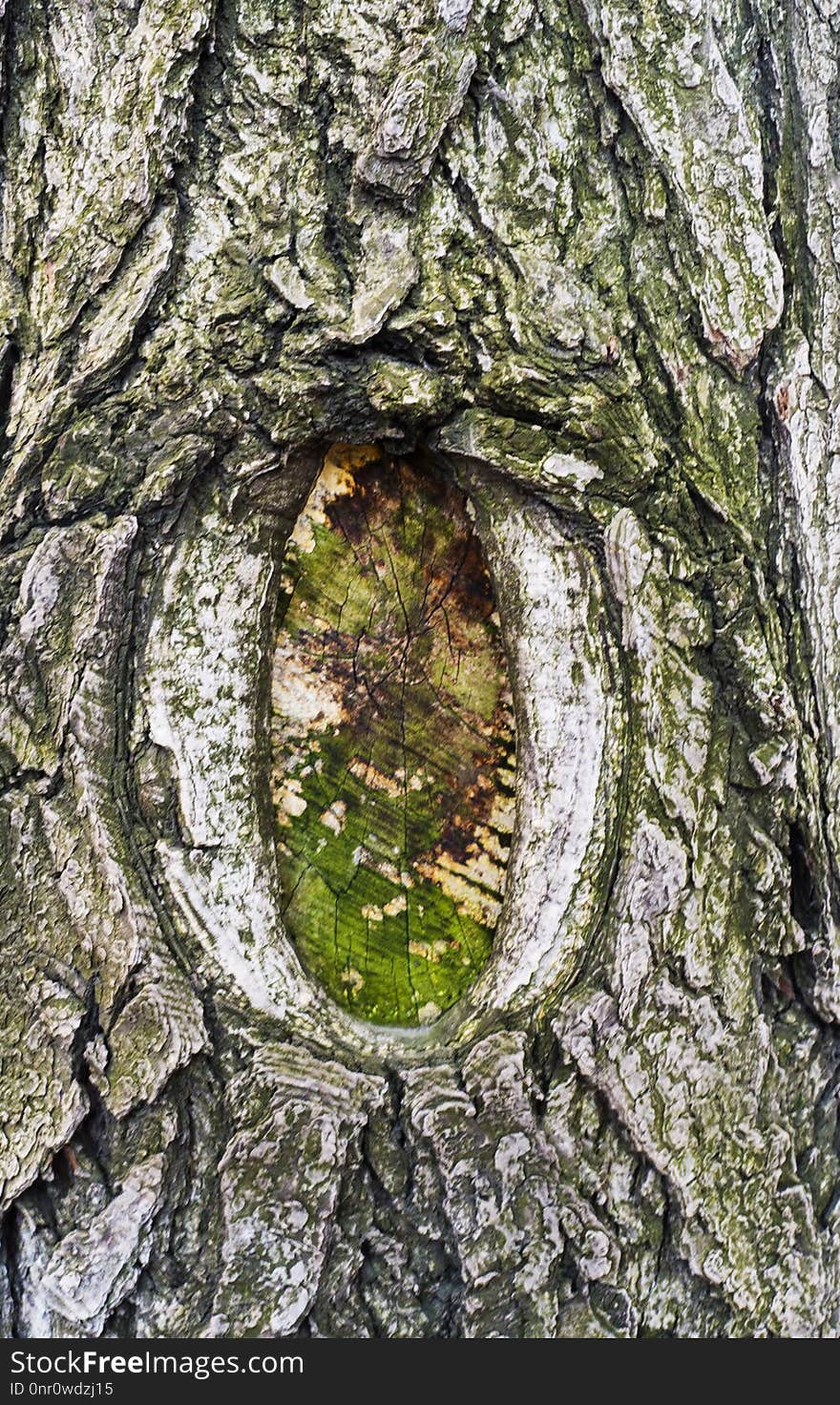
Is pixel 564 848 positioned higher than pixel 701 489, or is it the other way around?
pixel 701 489

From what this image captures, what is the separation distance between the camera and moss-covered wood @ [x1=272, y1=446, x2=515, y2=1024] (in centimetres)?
155

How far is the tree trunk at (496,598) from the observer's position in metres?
1.40

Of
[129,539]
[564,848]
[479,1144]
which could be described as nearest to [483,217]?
[129,539]

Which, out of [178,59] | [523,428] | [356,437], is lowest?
[356,437]

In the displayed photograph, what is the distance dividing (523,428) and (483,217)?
281 mm

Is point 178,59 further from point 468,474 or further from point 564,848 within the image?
point 564,848

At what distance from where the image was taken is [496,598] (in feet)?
4.97

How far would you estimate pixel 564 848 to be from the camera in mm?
1471

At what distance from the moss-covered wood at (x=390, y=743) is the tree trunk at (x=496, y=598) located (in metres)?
0.07

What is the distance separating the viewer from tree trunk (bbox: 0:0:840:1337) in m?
1.40

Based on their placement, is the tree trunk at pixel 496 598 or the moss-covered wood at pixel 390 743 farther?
the moss-covered wood at pixel 390 743

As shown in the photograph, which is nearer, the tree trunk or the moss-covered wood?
the tree trunk

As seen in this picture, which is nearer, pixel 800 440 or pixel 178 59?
pixel 178 59

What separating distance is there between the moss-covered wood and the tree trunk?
0.07 m
